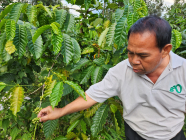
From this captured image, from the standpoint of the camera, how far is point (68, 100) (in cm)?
136

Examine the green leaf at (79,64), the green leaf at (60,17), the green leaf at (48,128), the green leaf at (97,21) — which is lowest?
the green leaf at (48,128)

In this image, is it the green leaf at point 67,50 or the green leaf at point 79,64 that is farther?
the green leaf at point 79,64

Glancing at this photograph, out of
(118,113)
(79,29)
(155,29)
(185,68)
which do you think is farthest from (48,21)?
(185,68)

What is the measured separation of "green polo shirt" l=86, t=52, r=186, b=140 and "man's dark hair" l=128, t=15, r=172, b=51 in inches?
9.0

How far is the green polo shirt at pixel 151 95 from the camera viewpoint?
94cm

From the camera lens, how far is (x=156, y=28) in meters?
0.76

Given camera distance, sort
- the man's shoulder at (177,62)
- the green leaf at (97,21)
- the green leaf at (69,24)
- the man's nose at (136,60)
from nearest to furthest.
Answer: the man's nose at (136,60)
the man's shoulder at (177,62)
the green leaf at (69,24)
the green leaf at (97,21)

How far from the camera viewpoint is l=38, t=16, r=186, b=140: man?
33.2 inches

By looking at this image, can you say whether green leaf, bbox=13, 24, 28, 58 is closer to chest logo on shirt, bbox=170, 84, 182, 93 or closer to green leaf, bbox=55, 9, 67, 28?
green leaf, bbox=55, 9, 67, 28

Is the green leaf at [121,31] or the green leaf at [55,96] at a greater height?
the green leaf at [121,31]

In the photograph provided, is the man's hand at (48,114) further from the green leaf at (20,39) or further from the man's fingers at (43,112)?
the green leaf at (20,39)

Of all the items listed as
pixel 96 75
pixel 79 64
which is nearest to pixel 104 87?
pixel 96 75

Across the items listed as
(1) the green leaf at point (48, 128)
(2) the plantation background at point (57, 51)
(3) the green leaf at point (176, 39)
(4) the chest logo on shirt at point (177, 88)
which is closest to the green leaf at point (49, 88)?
(2) the plantation background at point (57, 51)

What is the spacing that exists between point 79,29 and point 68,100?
768 mm
